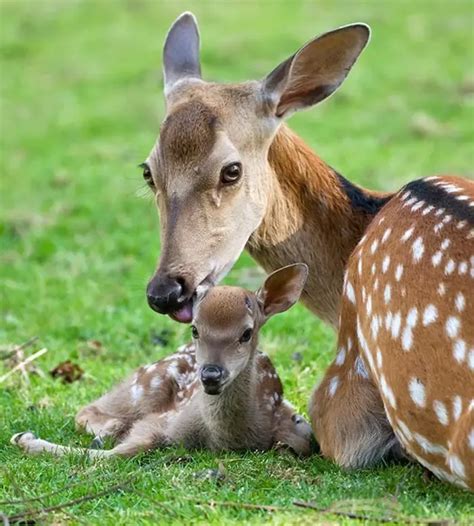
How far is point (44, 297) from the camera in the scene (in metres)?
10.3

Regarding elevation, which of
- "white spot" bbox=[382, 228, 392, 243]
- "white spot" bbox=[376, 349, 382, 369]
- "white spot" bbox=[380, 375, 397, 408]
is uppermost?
"white spot" bbox=[382, 228, 392, 243]

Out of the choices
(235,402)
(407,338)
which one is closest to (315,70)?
(235,402)

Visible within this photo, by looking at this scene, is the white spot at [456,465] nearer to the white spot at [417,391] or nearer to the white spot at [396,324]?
the white spot at [417,391]

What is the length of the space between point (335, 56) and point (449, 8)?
15236mm

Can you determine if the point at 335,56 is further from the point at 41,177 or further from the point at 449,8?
the point at 449,8

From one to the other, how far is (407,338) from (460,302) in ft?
0.98

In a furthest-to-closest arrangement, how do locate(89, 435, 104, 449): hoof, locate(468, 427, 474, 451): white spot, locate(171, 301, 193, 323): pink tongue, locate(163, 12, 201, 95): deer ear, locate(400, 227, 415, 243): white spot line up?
locate(163, 12, 201, 95): deer ear → locate(89, 435, 104, 449): hoof → locate(171, 301, 193, 323): pink tongue → locate(400, 227, 415, 243): white spot → locate(468, 427, 474, 451): white spot

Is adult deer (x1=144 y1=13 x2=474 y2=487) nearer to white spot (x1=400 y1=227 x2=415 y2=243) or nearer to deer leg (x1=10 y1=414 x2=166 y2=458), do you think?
white spot (x1=400 y1=227 x2=415 y2=243)

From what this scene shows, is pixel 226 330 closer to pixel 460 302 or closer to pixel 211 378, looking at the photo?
pixel 211 378

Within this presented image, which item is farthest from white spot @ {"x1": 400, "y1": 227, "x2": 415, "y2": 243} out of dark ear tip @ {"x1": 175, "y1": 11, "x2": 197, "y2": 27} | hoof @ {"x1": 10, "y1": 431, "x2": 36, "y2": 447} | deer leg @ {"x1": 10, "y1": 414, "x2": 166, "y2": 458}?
dark ear tip @ {"x1": 175, "y1": 11, "x2": 197, "y2": 27}

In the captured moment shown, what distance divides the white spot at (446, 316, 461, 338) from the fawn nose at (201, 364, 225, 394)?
1.05 metres

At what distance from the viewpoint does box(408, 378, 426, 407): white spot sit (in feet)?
17.4

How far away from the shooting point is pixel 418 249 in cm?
566

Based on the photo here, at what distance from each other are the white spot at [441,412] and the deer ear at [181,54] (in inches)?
102
